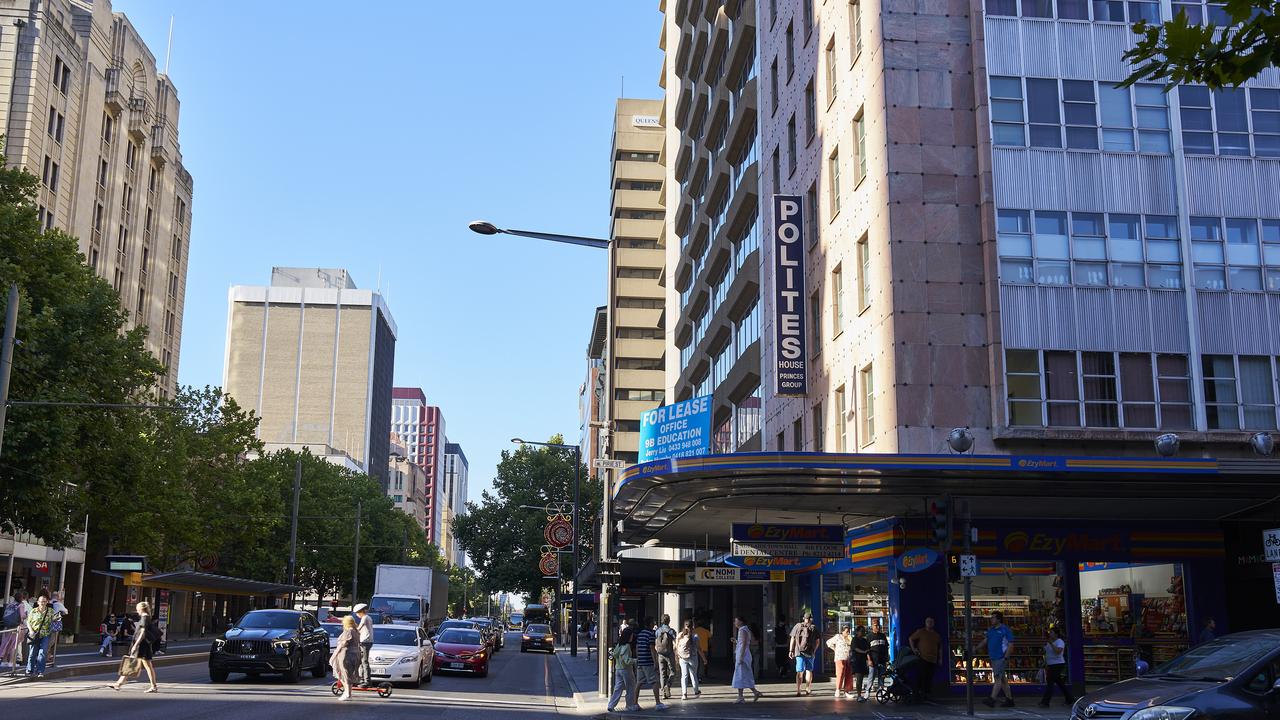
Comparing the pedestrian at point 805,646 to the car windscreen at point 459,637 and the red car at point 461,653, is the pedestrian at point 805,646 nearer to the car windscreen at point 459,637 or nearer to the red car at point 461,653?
the red car at point 461,653

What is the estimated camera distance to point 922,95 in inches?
1104

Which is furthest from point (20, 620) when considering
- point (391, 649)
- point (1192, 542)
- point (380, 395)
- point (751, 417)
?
point (380, 395)

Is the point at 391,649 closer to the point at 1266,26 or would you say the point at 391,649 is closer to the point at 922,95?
the point at 922,95

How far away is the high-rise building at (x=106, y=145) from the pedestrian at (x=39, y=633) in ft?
119

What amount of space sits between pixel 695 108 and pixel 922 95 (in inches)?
1130

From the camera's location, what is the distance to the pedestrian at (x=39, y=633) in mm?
24938

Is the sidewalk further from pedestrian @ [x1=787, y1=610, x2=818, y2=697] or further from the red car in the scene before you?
the red car

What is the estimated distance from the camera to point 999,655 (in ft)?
77.4

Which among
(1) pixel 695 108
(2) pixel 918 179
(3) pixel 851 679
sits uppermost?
(1) pixel 695 108

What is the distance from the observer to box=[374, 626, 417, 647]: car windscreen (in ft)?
92.1

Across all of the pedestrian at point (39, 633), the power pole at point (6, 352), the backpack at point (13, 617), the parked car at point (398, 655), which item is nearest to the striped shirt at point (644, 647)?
the parked car at point (398, 655)

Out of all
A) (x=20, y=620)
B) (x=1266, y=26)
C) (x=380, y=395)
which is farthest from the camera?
(x=380, y=395)

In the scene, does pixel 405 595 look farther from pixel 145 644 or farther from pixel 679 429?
pixel 145 644

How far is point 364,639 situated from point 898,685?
36.8 feet
